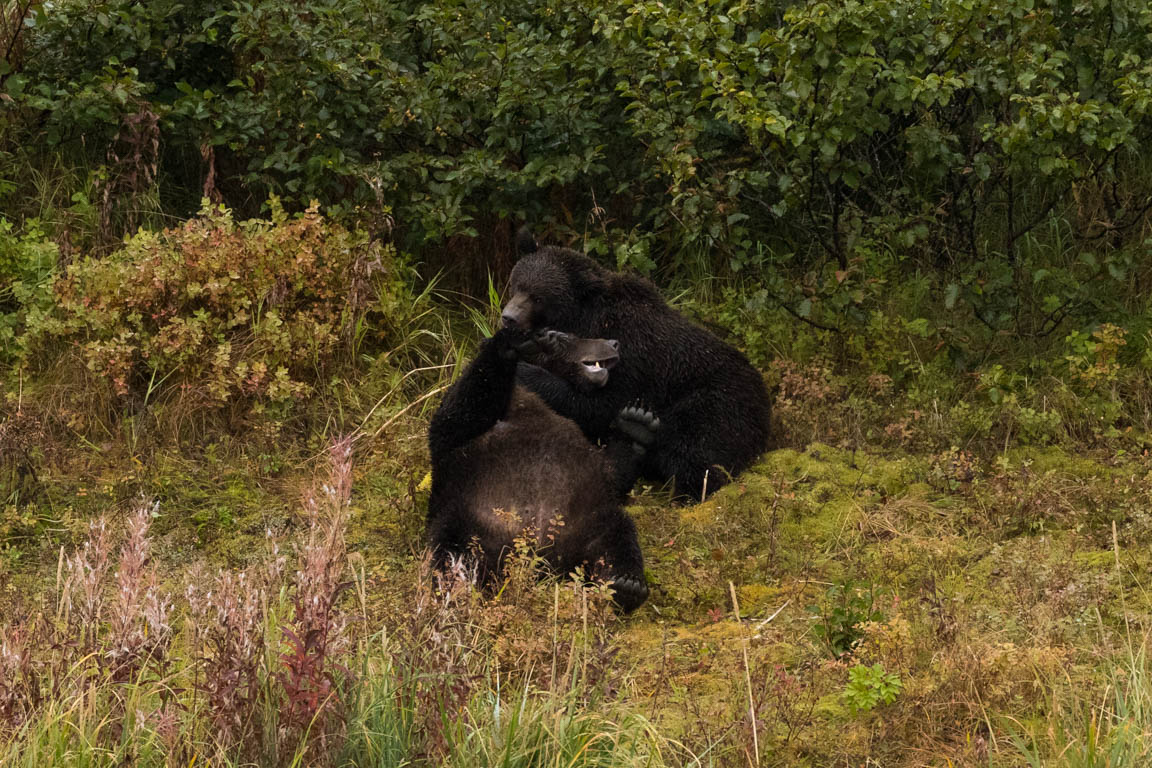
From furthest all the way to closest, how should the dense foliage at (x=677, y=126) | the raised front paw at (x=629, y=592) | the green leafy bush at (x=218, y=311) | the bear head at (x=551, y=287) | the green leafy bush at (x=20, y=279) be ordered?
the green leafy bush at (x=20, y=279) < the green leafy bush at (x=218, y=311) < the dense foliage at (x=677, y=126) < the bear head at (x=551, y=287) < the raised front paw at (x=629, y=592)

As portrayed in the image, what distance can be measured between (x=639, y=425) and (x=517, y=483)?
1.20m

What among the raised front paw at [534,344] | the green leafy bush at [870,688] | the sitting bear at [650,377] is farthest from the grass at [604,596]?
the raised front paw at [534,344]

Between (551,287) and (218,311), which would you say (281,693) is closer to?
(551,287)

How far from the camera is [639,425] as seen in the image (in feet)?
20.7

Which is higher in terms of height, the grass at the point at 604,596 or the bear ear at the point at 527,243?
the bear ear at the point at 527,243

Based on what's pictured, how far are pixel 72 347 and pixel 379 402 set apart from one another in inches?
68.4

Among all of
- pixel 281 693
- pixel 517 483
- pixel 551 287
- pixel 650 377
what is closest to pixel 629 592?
pixel 517 483

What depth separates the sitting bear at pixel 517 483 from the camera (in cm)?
510

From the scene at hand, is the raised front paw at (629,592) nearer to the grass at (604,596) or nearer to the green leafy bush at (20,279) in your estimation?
the grass at (604,596)

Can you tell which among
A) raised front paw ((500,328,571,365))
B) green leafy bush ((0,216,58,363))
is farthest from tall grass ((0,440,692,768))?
green leafy bush ((0,216,58,363))

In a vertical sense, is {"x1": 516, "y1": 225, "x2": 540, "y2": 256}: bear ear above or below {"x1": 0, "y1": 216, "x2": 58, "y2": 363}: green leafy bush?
above

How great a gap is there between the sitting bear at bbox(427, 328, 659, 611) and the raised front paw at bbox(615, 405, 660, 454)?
596 mm

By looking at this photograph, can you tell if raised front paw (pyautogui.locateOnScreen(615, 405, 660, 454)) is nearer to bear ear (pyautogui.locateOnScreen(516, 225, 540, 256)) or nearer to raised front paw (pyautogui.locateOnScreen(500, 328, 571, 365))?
raised front paw (pyautogui.locateOnScreen(500, 328, 571, 365))

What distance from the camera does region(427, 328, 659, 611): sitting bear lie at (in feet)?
16.7
